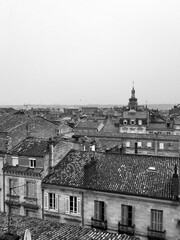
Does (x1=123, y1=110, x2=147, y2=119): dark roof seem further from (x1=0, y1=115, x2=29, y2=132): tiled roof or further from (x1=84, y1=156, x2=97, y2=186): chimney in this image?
(x1=84, y1=156, x2=97, y2=186): chimney

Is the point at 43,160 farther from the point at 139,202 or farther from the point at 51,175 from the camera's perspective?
the point at 139,202

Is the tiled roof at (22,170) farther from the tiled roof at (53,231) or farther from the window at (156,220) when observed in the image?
the window at (156,220)

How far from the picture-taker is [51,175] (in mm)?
32688

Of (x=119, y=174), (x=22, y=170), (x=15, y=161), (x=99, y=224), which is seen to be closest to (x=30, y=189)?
(x=22, y=170)

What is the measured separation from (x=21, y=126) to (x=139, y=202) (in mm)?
17755

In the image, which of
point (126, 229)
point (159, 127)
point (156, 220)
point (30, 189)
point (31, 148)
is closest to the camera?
point (156, 220)

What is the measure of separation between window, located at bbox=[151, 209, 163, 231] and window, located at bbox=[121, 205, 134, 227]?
1.79 metres

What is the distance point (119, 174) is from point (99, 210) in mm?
3820

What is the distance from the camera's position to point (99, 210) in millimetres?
29125

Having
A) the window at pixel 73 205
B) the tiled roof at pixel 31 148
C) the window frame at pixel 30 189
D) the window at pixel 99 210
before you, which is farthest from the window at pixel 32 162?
the window at pixel 99 210

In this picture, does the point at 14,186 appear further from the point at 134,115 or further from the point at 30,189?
the point at 134,115

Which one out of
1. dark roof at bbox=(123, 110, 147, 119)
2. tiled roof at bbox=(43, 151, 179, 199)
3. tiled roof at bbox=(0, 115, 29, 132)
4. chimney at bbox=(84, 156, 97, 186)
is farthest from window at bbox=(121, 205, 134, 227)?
dark roof at bbox=(123, 110, 147, 119)

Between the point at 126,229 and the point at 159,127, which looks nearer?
the point at 126,229

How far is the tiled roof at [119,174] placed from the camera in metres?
28.0
